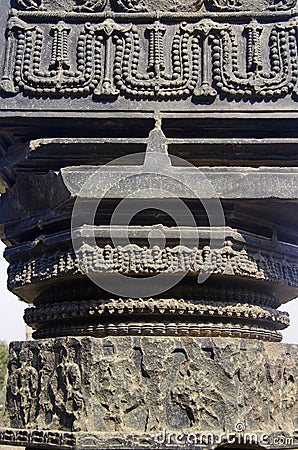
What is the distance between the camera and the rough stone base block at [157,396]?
8.88 ft

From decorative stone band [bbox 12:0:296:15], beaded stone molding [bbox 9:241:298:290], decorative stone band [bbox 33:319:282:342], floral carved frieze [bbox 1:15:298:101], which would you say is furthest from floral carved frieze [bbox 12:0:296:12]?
decorative stone band [bbox 33:319:282:342]

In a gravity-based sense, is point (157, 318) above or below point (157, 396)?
above

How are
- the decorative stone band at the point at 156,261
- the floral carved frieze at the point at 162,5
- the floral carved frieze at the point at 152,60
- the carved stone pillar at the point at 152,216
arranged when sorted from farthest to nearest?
1. the floral carved frieze at the point at 162,5
2. the floral carved frieze at the point at 152,60
3. the decorative stone band at the point at 156,261
4. the carved stone pillar at the point at 152,216

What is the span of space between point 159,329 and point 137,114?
4.14ft

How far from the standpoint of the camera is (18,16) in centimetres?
342

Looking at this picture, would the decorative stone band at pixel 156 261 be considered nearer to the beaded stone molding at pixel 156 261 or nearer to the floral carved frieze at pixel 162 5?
the beaded stone molding at pixel 156 261

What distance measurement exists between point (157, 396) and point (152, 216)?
3.29 feet

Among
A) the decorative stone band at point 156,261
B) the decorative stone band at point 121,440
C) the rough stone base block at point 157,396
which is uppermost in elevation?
the decorative stone band at point 156,261

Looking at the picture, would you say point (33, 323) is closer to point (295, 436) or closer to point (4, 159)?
point (4, 159)

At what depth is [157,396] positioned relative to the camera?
276 cm

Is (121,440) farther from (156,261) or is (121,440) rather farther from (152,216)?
(152,216)

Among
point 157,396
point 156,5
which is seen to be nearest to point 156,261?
point 157,396

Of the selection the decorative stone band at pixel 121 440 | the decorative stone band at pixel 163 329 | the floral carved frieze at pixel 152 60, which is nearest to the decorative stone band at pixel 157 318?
the decorative stone band at pixel 163 329

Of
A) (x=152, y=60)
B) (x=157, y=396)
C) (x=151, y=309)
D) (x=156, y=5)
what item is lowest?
(x=157, y=396)
